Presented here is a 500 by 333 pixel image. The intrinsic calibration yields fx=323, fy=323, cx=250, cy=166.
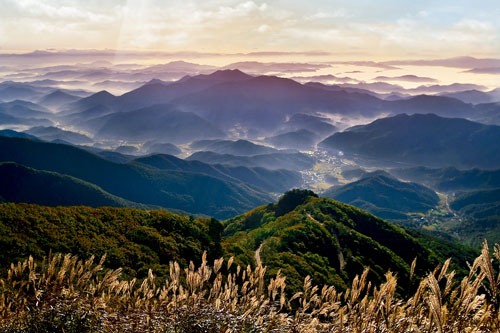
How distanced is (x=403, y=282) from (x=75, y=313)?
5347cm

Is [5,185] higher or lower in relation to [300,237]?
lower

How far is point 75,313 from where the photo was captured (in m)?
7.21

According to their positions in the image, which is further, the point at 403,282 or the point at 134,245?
the point at 403,282

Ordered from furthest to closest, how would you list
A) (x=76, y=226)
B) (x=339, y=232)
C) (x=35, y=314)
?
1. (x=339, y=232)
2. (x=76, y=226)
3. (x=35, y=314)

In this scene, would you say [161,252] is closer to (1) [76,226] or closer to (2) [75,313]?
(1) [76,226]

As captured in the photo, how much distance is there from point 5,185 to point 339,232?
208625 millimetres

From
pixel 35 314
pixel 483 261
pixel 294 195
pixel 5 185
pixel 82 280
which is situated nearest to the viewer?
pixel 483 261

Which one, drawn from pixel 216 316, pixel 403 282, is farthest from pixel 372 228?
pixel 216 316

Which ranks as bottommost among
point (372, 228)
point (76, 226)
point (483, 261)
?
point (372, 228)

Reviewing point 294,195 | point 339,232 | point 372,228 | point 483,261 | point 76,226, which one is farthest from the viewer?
point 294,195

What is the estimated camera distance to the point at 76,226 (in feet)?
108

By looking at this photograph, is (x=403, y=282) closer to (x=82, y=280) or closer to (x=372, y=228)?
(x=372, y=228)

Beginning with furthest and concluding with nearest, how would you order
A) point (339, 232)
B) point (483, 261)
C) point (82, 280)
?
1. point (339, 232)
2. point (82, 280)
3. point (483, 261)

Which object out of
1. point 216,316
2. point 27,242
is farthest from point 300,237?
point 216,316
